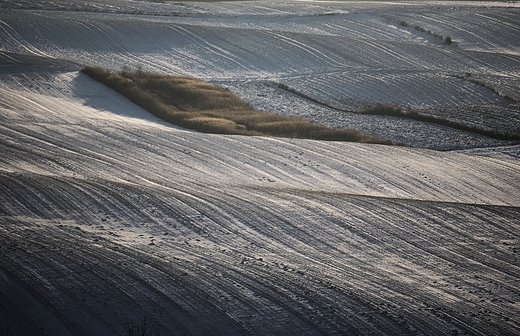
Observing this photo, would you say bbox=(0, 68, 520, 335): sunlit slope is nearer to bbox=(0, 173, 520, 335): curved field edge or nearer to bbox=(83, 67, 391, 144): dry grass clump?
bbox=(0, 173, 520, 335): curved field edge

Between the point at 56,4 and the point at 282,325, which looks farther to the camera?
the point at 56,4

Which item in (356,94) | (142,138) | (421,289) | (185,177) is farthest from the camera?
(356,94)

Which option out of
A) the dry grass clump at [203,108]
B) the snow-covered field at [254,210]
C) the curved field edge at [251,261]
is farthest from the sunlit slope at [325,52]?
the curved field edge at [251,261]

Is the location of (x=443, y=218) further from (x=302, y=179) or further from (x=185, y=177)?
(x=185, y=177)

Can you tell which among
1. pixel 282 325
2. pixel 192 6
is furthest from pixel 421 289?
pixel 192 6

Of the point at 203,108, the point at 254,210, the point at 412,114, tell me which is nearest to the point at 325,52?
the point at 412,114

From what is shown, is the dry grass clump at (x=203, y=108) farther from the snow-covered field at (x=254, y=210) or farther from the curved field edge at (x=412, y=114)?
the curved field edge at (x=412, y=114)
